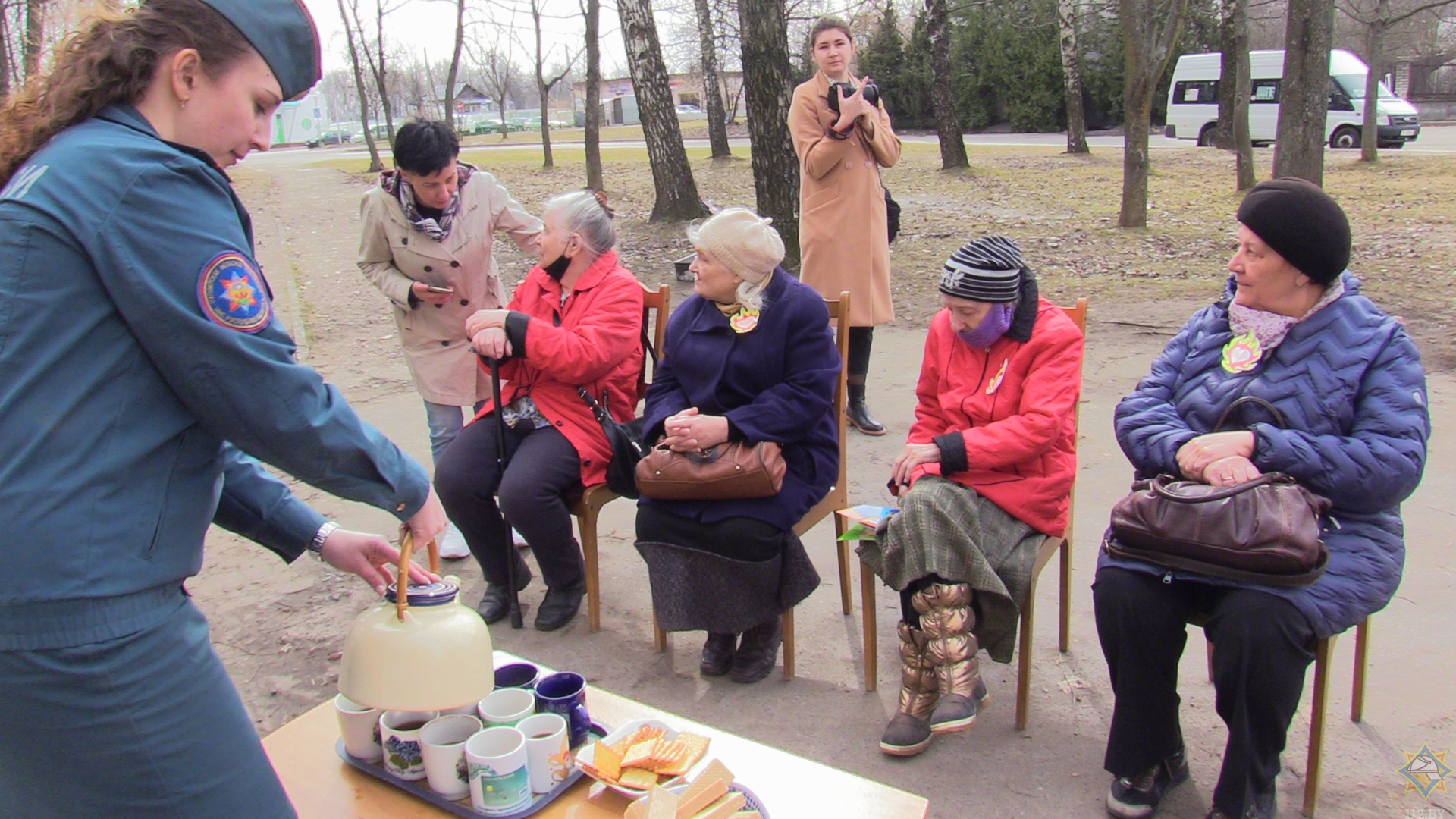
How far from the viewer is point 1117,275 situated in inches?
332

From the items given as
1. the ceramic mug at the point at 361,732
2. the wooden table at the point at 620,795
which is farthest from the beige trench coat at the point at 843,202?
the ceramic mug at the point at 361,732

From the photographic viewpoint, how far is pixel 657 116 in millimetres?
11156

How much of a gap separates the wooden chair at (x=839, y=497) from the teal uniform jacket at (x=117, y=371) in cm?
195

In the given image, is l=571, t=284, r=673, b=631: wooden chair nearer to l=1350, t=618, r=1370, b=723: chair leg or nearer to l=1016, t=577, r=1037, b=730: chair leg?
l=1016, t=577, r=1037, b=730: chair leg

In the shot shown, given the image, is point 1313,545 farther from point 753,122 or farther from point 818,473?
point 753,122

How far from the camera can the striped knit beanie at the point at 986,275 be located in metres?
2.77

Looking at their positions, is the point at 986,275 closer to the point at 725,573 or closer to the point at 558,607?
the point at 725,573

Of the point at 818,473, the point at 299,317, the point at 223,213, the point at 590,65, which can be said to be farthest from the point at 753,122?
the point at 590,65

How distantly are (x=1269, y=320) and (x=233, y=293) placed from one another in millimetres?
2275

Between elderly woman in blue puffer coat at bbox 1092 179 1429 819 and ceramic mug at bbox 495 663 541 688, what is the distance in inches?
53.3

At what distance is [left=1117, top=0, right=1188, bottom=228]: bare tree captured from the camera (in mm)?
10336

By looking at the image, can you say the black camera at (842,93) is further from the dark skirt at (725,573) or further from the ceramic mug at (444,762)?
the ceramic mug at (444,762)

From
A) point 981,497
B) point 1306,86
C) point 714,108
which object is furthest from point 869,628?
point 714,108

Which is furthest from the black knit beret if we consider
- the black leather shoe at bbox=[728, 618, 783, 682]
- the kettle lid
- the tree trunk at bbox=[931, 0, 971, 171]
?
the tree trunk at bbox=[931, 0, 971, 171]
